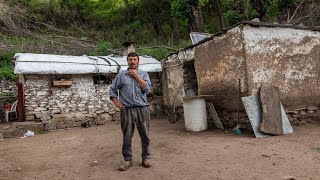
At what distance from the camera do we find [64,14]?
1939 centimetres

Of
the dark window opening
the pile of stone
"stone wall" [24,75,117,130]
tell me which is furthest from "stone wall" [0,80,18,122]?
the pile of stone

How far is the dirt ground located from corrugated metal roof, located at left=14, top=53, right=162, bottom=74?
2587 millimetres

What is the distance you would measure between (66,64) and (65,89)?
859 mm

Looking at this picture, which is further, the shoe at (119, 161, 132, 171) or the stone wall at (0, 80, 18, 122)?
the stone wall at (0, 80, 18, 122)

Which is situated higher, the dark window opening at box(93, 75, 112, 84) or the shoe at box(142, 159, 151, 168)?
the dark window opening at box(93, 75, 112, 84)

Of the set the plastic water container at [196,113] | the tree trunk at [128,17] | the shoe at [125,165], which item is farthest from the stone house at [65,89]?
the tree trunk at [128,17]

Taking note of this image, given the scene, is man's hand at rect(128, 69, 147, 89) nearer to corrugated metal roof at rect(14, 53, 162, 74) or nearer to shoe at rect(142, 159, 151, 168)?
shoe at rect(142, 159, 151, 168)

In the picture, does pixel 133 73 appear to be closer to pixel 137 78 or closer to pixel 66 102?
pixel 137 78

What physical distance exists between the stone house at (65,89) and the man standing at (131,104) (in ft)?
18.6

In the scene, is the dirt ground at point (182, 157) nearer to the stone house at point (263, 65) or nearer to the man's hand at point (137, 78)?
the stone house at point (263, 65)

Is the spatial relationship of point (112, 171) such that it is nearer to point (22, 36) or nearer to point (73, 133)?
point (73, 133)

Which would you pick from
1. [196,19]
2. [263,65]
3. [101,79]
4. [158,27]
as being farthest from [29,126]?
[158,27]

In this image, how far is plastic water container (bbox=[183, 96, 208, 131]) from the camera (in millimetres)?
6871

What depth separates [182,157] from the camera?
4578mm
